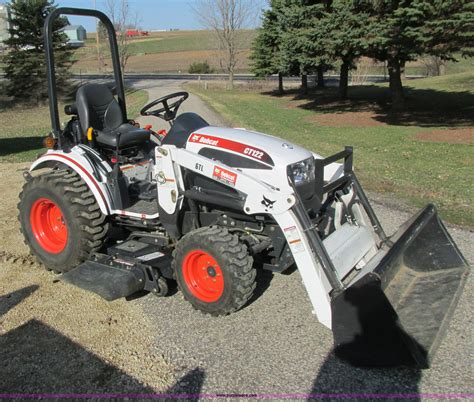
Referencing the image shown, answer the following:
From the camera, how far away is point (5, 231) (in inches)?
219

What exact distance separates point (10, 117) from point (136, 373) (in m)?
21.6

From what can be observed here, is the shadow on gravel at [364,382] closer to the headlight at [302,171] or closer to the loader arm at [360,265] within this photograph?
the loader arm at [360,265]

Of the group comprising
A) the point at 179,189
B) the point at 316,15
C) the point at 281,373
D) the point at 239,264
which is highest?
the point at 316,15

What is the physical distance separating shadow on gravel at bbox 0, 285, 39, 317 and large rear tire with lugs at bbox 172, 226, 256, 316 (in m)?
1.41

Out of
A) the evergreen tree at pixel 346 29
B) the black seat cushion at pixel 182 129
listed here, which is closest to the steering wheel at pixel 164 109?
the black seat cushion at pixel 182 129

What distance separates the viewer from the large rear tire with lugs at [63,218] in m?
4.06

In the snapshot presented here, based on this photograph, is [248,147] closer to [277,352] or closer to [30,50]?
[277,352]

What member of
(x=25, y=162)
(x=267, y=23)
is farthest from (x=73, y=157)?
(x=267, y=23)

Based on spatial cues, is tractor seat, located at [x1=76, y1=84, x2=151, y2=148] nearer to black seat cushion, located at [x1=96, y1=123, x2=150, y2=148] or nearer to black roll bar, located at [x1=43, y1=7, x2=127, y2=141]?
black seat cushion, located at [x1=96, y1=123, x2=150, y2=148]

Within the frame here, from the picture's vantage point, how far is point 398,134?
1242 centimetres

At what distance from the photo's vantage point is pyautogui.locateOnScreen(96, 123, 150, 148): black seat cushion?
442cm

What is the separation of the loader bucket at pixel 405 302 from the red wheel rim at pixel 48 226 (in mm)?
2747

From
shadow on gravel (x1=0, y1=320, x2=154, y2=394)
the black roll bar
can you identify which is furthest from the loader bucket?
the black roll bar

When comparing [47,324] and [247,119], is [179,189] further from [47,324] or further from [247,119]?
[247,119]
